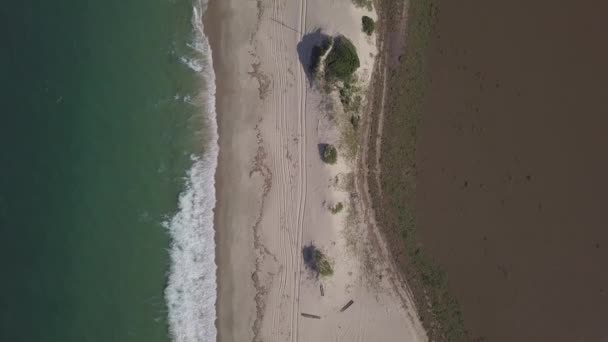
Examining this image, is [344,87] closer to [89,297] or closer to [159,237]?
[159,237]

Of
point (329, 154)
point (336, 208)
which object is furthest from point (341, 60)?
point (336, 208)

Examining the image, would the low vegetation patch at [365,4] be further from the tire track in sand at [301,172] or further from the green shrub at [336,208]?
the green shrub at [336,208]

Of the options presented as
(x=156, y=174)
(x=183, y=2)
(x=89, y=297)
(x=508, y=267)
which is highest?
(x=183, y=2)

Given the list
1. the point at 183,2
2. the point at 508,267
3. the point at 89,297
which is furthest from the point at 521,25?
the point at 89,297

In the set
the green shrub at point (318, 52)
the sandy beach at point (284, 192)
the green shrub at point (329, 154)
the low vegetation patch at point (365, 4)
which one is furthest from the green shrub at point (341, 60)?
the green shrub at point (329, 154)

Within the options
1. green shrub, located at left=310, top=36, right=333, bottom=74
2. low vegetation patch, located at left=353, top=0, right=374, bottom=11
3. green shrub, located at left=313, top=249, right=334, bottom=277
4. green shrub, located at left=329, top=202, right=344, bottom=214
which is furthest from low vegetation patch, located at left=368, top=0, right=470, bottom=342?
green shrub, located at left=310, top=36, right=333, bottom=74

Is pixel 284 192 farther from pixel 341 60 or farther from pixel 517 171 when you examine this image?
pixel 517 171
